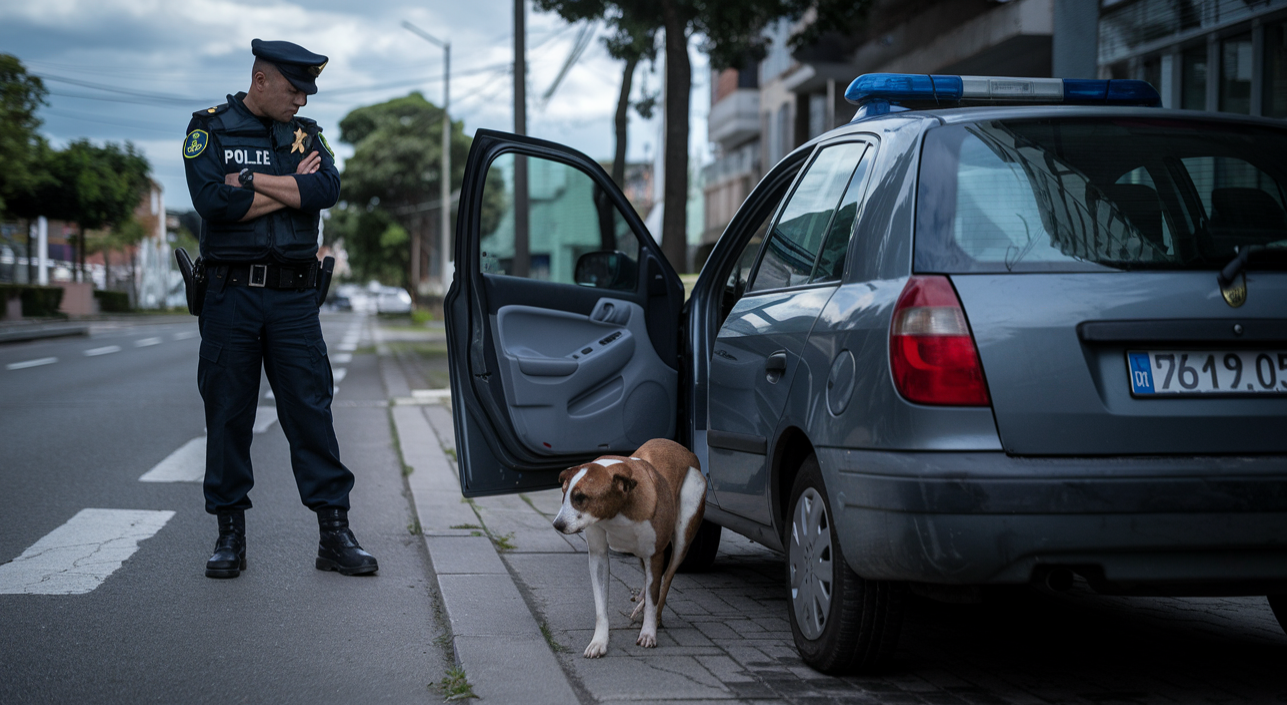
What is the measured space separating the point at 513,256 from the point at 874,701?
36.8 ft

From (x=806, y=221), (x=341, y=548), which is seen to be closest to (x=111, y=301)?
(x=341, y=548)

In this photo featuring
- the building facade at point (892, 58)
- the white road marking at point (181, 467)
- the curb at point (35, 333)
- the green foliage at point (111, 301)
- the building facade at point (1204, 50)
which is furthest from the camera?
the green foliage at point (111, 301)

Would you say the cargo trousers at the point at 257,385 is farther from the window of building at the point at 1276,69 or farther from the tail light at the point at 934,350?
the window of building at the point at 1276,69

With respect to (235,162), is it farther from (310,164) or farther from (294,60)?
(294,60)

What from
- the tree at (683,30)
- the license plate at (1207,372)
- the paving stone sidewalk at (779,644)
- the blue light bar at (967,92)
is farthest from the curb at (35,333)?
the license plate at (1207,372)

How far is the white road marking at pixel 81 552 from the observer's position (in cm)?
477

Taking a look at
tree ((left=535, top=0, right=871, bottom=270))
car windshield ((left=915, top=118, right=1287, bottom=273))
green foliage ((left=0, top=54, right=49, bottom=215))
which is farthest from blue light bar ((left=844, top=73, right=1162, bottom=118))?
green foliage ((left=0, top=54, right=49, bottom=215))

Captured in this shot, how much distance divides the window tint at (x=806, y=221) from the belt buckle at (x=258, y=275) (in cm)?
195

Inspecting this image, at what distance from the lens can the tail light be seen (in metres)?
3.07

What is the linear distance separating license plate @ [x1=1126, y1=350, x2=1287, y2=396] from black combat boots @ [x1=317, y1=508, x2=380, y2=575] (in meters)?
3.27

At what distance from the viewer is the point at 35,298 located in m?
36.7

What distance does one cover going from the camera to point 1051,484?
Answer: 2.99 m

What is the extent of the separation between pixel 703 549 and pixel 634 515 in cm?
160

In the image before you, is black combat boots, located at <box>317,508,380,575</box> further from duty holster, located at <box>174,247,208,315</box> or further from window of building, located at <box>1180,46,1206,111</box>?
window of building, located at <box>1180,46,1206,111</box>
